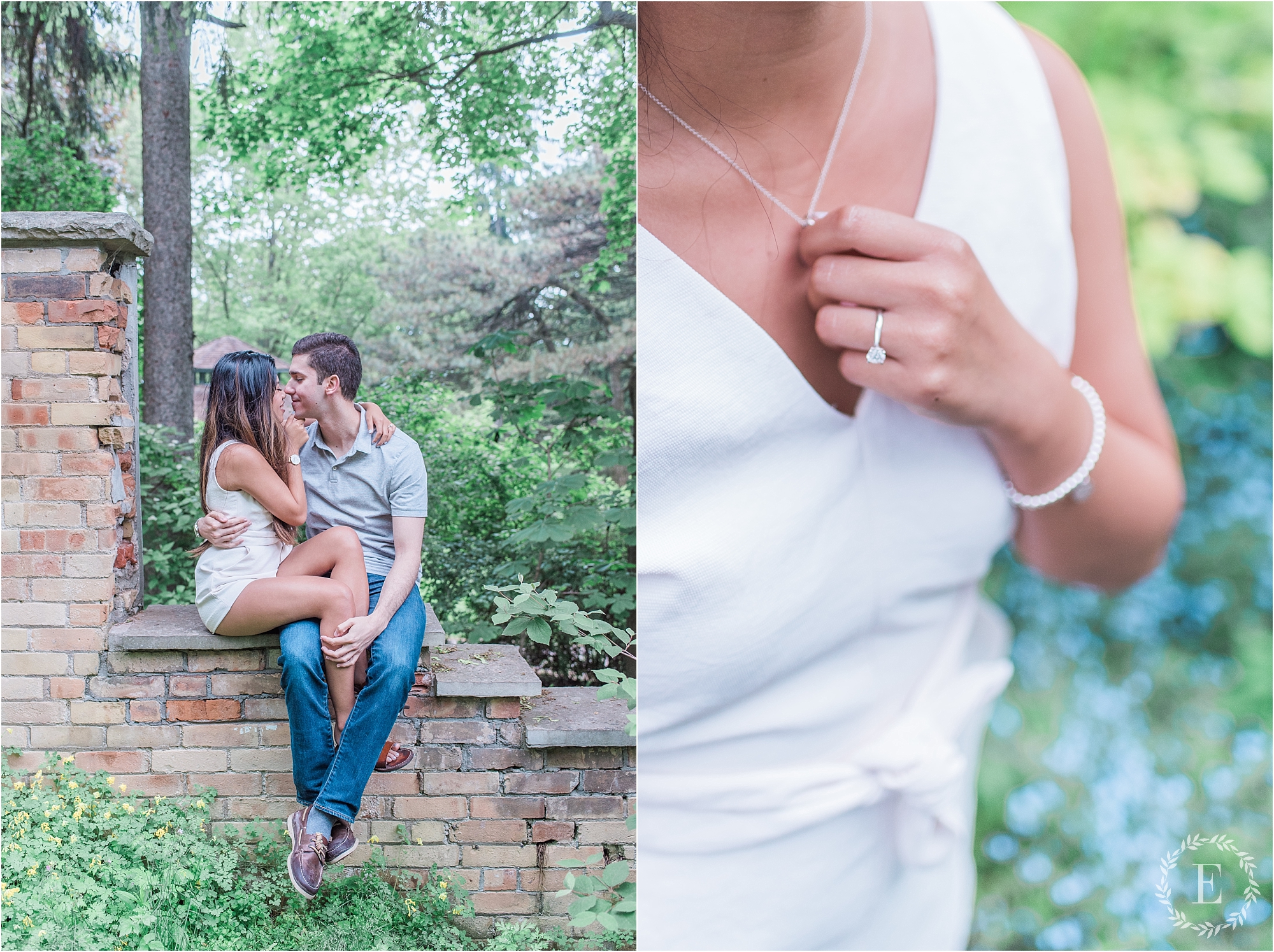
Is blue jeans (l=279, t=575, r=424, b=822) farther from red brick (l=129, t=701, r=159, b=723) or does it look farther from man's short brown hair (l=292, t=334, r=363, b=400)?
man's short brown hair (l=292, t=334, r=363, b=400)

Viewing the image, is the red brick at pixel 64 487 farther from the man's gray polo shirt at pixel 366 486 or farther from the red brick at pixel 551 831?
the red brick at pixel 551 831

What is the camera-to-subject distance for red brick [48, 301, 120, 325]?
1.92 metres

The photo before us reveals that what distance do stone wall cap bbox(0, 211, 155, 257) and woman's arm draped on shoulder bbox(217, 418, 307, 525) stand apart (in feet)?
1.99

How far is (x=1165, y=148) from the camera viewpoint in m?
1.32

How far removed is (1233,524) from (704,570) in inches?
35.2

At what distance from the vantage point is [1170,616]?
1396 mm

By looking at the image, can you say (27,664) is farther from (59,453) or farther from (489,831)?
(489,831)

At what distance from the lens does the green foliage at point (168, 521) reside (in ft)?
8.06

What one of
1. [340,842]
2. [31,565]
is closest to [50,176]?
[31,565]

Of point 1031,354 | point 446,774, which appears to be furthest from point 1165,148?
point 446,774

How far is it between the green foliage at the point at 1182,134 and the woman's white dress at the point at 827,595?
3.9 inches

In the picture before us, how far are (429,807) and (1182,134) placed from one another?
2.06m

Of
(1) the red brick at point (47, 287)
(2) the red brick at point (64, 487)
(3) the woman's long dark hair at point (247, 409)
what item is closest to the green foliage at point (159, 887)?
(2) the red brick at point (64, 487)

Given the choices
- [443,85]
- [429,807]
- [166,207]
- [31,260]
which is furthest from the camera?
[166,207]
